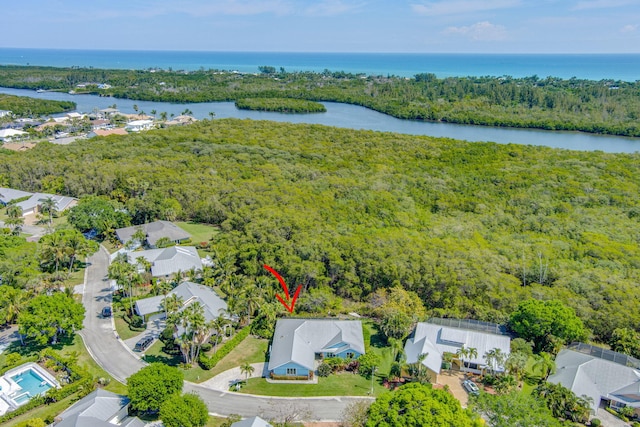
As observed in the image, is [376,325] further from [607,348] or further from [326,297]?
[607,348]

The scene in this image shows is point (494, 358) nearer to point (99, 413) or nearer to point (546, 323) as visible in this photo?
point (546, 323)

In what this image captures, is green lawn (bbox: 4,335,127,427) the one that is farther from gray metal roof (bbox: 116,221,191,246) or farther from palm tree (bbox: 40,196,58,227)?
palm tree (bbox: 40,196,58,227)

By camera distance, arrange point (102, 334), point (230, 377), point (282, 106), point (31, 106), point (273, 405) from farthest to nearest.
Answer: point (282, 106), point (31, 106), point (102, 334), point (230, 377), point (273, 405)

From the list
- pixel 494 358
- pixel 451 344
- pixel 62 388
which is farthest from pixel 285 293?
pixel 62 388

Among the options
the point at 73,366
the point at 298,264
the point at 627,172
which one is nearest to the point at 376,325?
the point at 298,264

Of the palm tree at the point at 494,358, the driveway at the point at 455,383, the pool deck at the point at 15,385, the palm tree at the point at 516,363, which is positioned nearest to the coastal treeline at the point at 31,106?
the pool deck at the point at 15,385

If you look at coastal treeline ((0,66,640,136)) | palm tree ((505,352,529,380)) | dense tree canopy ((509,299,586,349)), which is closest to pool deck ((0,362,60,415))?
palm tree ((505,352,529,380))

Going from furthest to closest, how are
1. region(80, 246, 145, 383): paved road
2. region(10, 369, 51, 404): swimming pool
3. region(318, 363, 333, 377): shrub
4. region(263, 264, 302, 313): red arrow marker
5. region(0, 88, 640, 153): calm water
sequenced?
region(0, 88, 640, 153): calm water, region(263, 264, 302, 313): red arrow marker, region(80, 246, 145, 383): paved road, region(318, 363, 333, 377): shrub, region(10, 369, 51, 404): swimming pool
